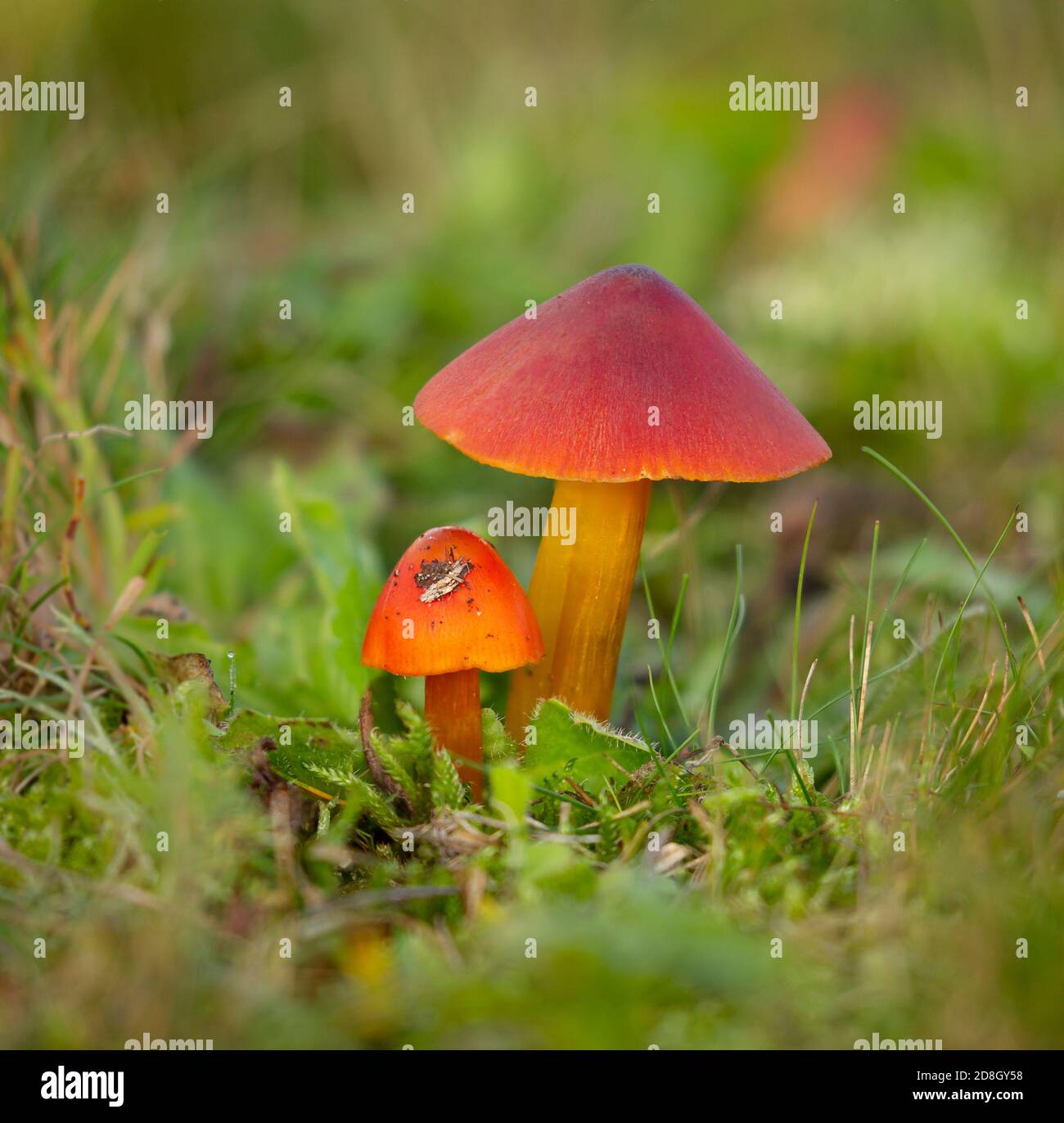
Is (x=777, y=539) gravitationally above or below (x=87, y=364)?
below

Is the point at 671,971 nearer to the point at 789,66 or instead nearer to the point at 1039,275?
the point at 1039,275

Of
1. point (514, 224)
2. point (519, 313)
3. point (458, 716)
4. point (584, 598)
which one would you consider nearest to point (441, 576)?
point (458, 716)

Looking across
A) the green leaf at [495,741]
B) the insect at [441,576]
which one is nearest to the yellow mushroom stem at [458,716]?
the green leaf at [495,741]

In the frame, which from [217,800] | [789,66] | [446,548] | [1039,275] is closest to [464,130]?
[789,66]

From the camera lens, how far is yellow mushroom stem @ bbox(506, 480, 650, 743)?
2.54 metres

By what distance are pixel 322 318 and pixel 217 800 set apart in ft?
10.4

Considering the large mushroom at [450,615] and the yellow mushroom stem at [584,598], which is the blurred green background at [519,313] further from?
the large mushroom at [450,615]

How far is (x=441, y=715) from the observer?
7.93 ft

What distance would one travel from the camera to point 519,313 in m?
5.04

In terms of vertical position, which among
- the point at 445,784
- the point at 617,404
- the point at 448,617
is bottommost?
the point at 445,784

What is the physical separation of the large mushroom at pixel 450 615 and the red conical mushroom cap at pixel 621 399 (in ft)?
0.82

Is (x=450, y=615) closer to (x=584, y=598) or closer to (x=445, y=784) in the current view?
(x=445, y=784)

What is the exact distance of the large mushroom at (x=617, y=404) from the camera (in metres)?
2.11

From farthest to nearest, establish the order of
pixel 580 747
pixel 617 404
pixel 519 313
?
1. pixel 519 313
2. pixel 580 747
3. pixel 617 404
